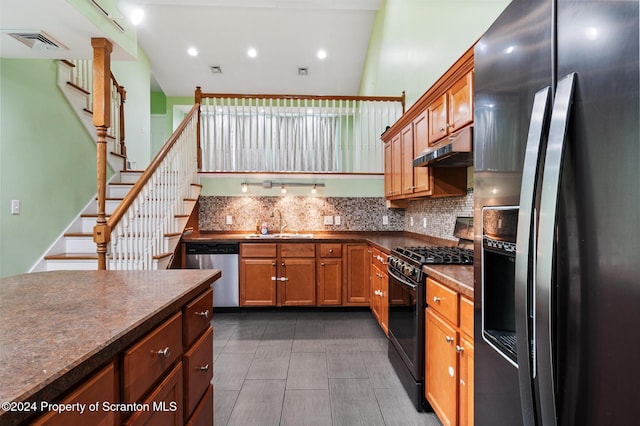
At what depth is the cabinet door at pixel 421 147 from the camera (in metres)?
2.88

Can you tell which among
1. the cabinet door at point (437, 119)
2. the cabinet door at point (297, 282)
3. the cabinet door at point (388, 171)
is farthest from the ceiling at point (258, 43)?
the cabinet door at point (297, 282)

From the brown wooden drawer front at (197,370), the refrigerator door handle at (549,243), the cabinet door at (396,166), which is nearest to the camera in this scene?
the refrigerator door handle at (549,243)

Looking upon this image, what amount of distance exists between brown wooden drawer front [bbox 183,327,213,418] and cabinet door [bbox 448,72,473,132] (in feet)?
6.45

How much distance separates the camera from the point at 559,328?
2.48 feet

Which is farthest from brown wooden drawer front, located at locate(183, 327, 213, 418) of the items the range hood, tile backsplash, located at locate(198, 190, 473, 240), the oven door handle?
tile backsplash, located at locate(198, 190, 473, 240)

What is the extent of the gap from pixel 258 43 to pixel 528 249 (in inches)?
263

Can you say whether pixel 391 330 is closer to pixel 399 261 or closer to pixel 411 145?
pixel 399 261

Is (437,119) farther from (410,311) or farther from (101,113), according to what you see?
(101,113)

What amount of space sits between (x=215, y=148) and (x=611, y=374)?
15.7ft

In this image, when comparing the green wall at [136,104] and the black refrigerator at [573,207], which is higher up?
the green wall at [136,104]

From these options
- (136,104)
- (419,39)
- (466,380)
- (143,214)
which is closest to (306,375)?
(466,380)

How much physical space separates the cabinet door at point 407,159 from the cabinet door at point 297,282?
1.51 m

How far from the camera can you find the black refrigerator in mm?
615

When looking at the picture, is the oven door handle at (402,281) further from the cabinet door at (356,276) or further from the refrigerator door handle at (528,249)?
the cabinet door at (356,276)
